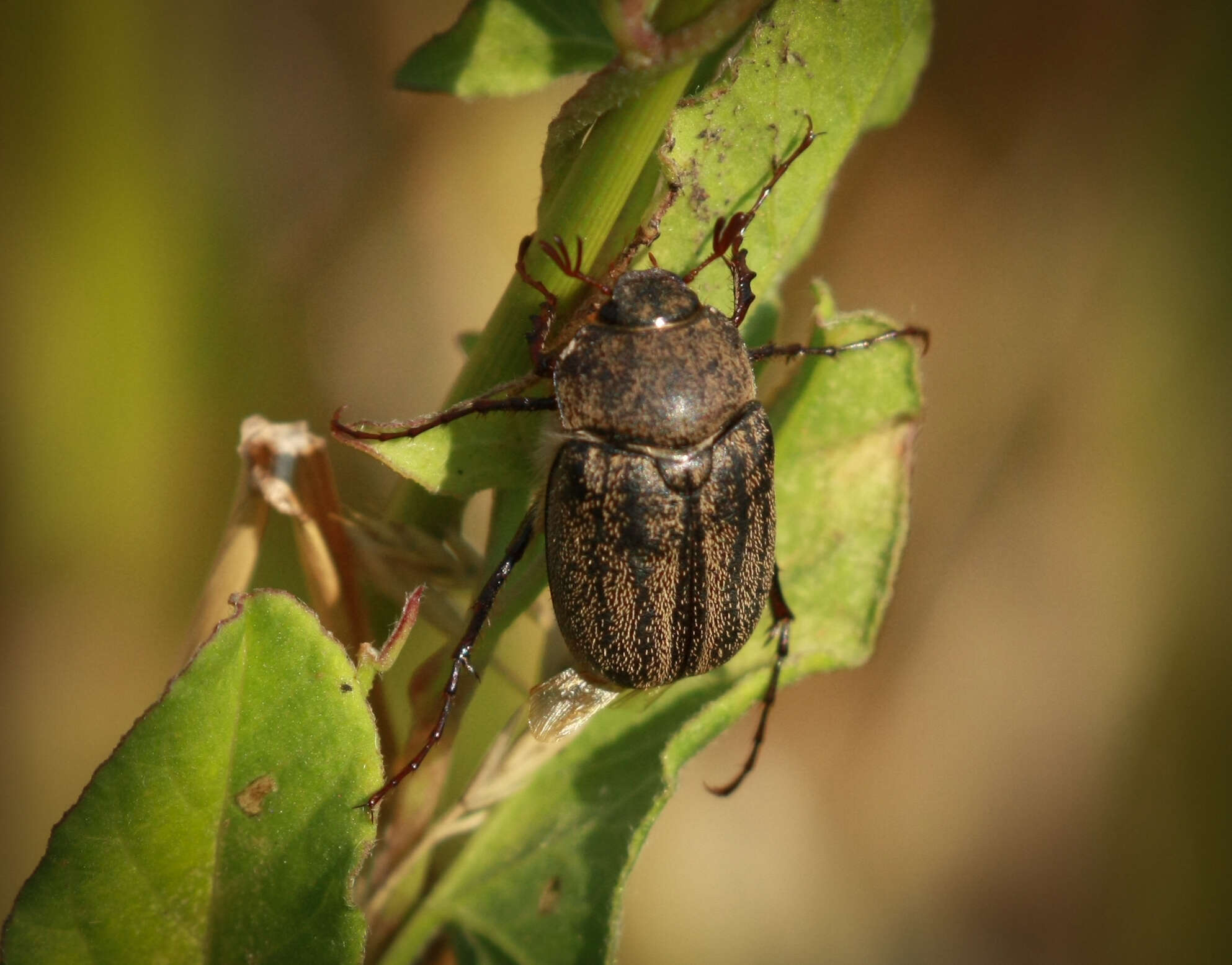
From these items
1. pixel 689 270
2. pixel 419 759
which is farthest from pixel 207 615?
pixel 689 270

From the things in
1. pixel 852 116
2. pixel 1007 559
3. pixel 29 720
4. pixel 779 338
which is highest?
pixel 852 116

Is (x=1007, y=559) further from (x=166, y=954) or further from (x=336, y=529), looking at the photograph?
(x=166, y=954)

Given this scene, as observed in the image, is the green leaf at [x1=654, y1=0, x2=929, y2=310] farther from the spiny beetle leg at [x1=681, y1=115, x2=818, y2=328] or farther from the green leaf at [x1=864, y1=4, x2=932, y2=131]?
the green leaf at [x1=864, y1=4, x2=932, y2=131]

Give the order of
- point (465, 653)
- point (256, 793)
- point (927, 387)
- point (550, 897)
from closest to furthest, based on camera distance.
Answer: point (256, 793)
point (465, 653)
point (550, 897)
point (927, 387)

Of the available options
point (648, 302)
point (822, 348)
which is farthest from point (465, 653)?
point (822, 348)

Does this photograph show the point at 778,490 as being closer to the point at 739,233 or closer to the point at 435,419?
the point at 739,233

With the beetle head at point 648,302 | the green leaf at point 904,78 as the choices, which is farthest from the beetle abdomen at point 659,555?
the green leaf at point 904,78
